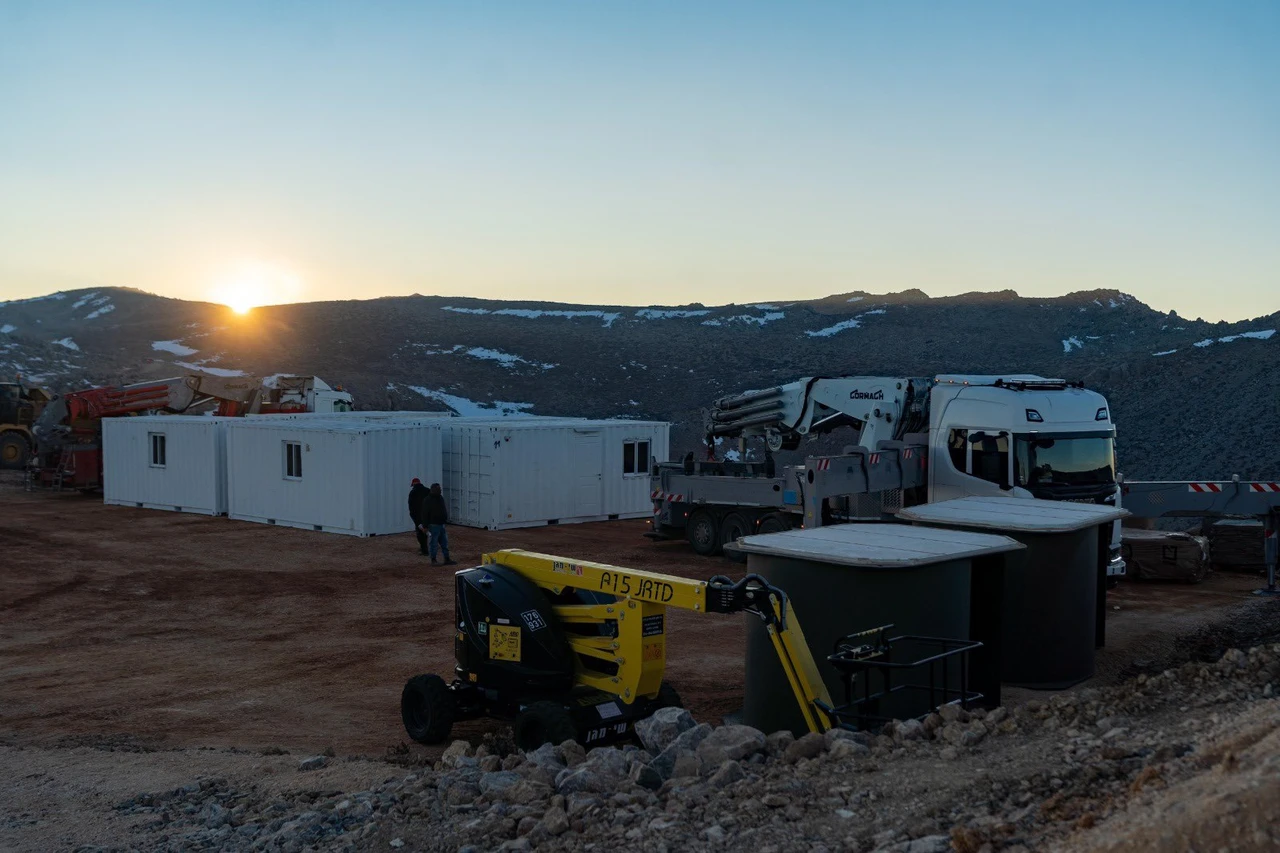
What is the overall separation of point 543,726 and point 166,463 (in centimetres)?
2306

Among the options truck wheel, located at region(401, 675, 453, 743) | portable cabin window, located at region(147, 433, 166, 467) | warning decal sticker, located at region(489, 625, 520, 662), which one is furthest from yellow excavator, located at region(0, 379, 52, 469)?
warning decal sticker, located at region(489, 625, 520, 662)

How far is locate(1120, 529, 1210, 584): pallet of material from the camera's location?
1853 cm

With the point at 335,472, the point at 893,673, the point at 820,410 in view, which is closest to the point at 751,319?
the point at 335,472

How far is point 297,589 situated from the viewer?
18.5 m

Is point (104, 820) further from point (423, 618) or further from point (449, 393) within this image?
point (449, 393)

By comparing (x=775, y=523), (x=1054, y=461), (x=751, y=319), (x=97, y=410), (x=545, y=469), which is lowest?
(x=775, y=523)

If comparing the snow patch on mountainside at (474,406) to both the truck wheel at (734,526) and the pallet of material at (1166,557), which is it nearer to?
the truck wheel at (734,526)

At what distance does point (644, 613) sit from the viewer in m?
9.16

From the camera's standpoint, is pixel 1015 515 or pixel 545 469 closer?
pixel 1015 515

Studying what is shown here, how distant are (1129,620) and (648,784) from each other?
1111 centimetres

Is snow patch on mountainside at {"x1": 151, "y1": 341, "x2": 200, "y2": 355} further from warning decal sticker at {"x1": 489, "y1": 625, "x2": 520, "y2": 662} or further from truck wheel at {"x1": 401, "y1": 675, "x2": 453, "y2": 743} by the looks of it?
warning decal sticker at {"x1": 489, "y1": 625, "x2": 520, "y2": 662}

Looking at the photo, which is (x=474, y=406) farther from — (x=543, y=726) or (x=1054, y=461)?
(x=543, y=726)

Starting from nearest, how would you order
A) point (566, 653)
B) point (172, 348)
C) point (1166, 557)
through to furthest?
1. point (566, 653)
2. point (1166, 557)
3. point (172, 348)

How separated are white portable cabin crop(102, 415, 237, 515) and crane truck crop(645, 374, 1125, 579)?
475 inches
